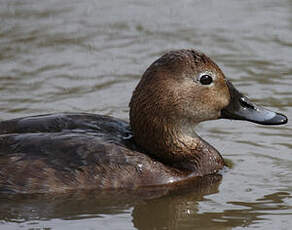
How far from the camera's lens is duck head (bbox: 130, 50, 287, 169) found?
805 centimetres

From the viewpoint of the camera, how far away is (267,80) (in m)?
10.3

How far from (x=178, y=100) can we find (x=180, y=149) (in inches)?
18.1

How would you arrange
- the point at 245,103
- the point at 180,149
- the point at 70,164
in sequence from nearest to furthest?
1. the point at 70,164
2. the point at 180,149
3. the point at 245,103

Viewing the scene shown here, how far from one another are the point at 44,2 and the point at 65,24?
775 mm

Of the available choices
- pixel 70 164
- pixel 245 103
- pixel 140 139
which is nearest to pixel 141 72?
pixel 245 103

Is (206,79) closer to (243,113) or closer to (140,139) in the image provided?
(243,113)

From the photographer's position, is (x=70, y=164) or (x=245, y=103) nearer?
(x=70, y=164)

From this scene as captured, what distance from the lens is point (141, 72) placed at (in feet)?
34.9

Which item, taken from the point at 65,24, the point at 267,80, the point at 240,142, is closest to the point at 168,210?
the point at 240,142

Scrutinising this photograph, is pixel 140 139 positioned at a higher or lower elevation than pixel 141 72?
lower

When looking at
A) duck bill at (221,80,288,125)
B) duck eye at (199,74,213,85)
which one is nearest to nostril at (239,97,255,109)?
duck bill at (221,80,288,125)

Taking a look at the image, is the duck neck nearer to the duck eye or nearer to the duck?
the duck

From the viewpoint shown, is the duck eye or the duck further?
the duck eye

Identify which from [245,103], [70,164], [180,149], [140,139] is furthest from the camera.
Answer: [245,103]
